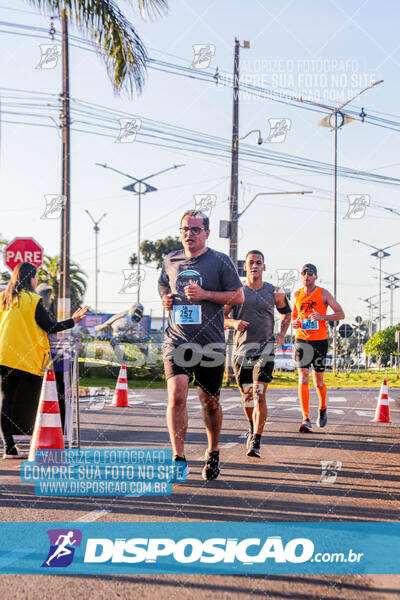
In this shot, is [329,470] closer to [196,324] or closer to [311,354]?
[196,324]

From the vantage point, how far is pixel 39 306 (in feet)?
24.0

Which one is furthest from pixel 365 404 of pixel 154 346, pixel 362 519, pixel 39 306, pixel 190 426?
pixel 154 346

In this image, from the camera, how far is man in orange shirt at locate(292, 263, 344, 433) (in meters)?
9.89

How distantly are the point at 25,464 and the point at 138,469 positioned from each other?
981 mm

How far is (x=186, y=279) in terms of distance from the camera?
6227 mm

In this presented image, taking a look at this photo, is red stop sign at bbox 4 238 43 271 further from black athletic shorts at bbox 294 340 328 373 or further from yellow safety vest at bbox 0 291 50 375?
yellow safety vest at bbox 0 291 50 375

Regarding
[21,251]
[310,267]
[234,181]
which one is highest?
[234,181]

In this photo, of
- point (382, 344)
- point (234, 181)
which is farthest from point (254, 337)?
point (382, 344)

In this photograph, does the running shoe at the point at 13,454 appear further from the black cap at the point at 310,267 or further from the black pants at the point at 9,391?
the black cap at the point at 310,267

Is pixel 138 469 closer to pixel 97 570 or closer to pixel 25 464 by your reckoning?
pixel 25 464

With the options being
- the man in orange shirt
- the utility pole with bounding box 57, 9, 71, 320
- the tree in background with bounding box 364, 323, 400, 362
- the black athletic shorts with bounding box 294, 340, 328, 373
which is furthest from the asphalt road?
the tree in background with bounding box 364, 323, 400, 362

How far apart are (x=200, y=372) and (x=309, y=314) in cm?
416

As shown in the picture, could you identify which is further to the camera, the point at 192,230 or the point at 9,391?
the point at 9,391

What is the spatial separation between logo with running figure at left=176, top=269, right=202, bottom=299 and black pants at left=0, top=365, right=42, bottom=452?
1.93 m
